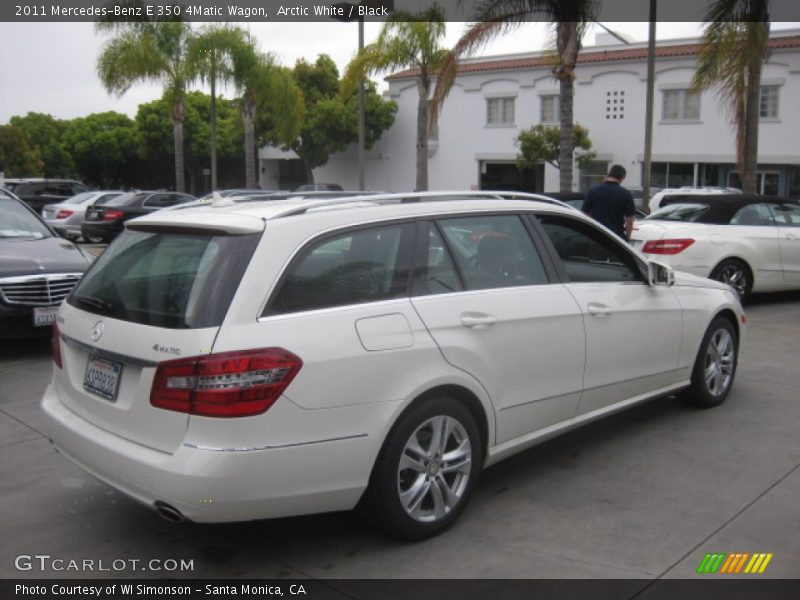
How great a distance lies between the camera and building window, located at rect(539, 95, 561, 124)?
120 feet

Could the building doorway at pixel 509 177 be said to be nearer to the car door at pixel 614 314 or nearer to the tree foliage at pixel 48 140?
the tree foliage at pixel 48 140

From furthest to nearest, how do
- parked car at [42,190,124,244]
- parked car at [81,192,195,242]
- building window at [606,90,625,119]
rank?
building window at [606,90,625,119] → parked car at [42,190,124,244] → parked car at [81,192,195,242]

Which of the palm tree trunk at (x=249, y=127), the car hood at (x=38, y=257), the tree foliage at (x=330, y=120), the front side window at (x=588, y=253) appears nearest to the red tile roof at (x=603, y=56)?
the tree foliage at (x=330, y=120)

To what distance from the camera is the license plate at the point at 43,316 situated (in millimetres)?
7734

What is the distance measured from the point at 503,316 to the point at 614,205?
5586mm

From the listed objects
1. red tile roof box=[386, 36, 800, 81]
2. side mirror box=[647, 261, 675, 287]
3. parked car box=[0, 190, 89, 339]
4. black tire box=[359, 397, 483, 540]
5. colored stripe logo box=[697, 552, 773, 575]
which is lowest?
colored stripe logo box=[697, 552, 773, 575]

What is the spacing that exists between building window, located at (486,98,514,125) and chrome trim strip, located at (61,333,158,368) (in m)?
35.5

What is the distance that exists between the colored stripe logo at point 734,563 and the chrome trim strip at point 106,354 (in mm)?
2576

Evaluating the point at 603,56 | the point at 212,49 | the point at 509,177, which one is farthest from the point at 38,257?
the point at 509,177

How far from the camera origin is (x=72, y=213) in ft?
72.3

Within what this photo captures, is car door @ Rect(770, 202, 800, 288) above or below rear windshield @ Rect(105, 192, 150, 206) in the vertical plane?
below

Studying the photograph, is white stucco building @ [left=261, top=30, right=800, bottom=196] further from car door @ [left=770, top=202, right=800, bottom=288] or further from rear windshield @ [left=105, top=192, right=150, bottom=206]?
rear windshield @ [left=105, top=192, right=150, bottom=206]

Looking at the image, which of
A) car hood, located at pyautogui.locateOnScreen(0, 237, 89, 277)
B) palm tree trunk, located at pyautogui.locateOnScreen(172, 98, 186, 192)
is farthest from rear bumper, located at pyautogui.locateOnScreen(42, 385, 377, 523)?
palm tree trunk, located at pyautogui.locateOnScreen(172, 98, 186, 192)

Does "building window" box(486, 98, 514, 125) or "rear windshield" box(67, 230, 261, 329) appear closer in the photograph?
"rear windshield" box(67, 230, 261, 329)
